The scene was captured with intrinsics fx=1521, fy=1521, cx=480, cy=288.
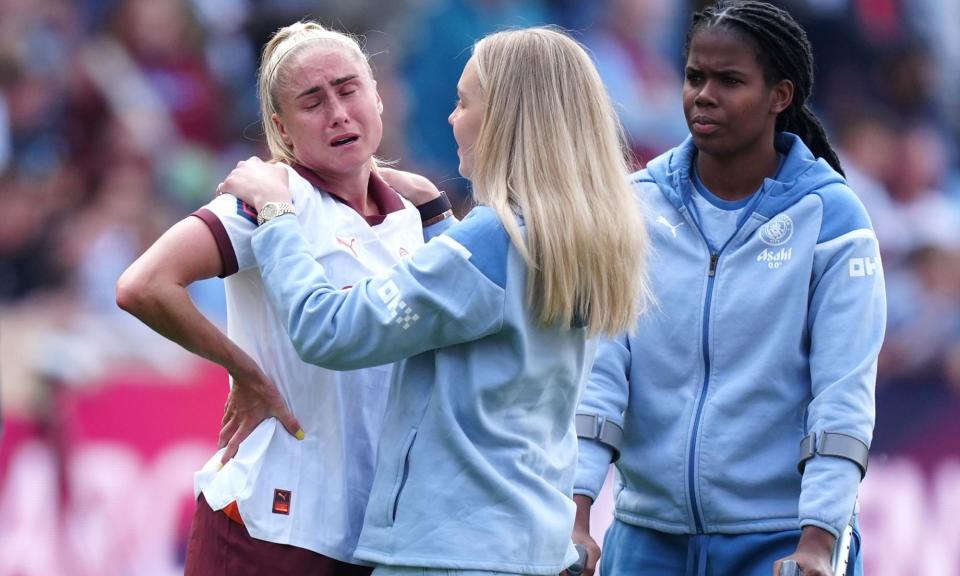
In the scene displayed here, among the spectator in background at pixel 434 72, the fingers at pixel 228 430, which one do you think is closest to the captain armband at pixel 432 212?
the fingers at pixel 228 430

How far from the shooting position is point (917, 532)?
789cm

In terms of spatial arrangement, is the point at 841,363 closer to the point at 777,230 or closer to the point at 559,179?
the point at 777,230

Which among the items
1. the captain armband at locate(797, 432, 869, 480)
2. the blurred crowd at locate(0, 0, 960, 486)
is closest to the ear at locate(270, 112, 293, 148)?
the captain armband at locate(797, 432, 869, 480)

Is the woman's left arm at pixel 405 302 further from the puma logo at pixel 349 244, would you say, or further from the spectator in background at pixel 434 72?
the spectator in background at pixel 434 72

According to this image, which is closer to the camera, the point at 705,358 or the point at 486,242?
the point at 486,242

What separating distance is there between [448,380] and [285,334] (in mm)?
418

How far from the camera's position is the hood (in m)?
3.44

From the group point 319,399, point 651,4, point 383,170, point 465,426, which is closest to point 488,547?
point 465,426

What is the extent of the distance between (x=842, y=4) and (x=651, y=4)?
131cm

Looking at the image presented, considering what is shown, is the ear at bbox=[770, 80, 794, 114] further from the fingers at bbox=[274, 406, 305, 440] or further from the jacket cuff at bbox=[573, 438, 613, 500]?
the fingers at bbox=[274, 406, 305, 440]

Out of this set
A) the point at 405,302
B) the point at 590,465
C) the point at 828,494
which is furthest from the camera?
the point at 590,465

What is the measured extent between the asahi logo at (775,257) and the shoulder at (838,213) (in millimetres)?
74

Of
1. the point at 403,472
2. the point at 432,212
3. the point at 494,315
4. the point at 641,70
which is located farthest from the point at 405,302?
the point at 641,70

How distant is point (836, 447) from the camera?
10.6 feet
